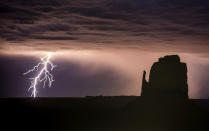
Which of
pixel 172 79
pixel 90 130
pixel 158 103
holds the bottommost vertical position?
pixel 90 130

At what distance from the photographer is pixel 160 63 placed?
124875mm

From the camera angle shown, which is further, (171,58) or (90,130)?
(171,58)

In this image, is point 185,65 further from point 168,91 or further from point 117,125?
point 117,125

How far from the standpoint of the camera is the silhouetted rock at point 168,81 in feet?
395

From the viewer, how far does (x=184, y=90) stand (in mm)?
121500

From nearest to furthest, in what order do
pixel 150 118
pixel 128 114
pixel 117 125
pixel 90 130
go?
pixel 90 130
pixel 117 125
pixel 150 118
pixel 128 114

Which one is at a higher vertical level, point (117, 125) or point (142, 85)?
point (142, 85)

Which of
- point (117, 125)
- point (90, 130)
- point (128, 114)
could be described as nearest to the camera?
point (90, 130)

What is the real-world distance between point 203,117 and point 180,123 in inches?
394

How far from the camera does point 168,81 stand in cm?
12169

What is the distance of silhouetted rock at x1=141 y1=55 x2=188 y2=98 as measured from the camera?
4742 inches

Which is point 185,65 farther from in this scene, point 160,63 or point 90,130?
point 90,130

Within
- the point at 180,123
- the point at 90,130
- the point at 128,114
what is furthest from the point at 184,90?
the point at 90,130

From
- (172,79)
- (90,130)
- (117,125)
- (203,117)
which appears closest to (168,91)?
(172,79)
